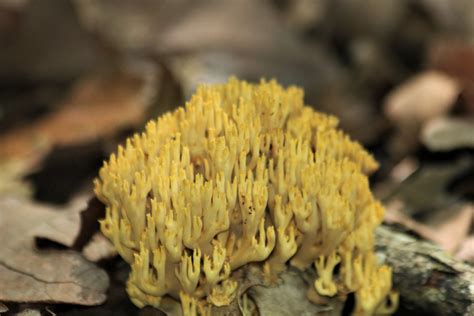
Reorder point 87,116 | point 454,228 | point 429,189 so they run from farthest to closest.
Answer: point 87,116 < point 429,189 < point 454,228

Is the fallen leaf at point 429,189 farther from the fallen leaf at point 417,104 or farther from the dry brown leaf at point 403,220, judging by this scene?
the fallen leaf at point 417,104

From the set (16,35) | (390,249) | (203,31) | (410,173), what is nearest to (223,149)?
(390,249)

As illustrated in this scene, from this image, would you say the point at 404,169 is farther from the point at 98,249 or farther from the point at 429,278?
the point at 98,249

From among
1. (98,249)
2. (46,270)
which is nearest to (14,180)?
(98,249)

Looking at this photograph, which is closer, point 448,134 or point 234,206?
point 234,206

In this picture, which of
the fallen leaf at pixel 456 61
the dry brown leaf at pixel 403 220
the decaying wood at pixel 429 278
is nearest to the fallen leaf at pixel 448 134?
the dry brown leaf at pixel 403 220

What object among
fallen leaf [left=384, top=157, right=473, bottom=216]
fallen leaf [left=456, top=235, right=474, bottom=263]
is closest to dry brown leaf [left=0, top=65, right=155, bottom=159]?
fallen leaf [left=384, top=157, right=473, bottom=216]

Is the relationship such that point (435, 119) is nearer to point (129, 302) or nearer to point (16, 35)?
point (129, 302)

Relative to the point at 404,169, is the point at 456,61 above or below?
above
